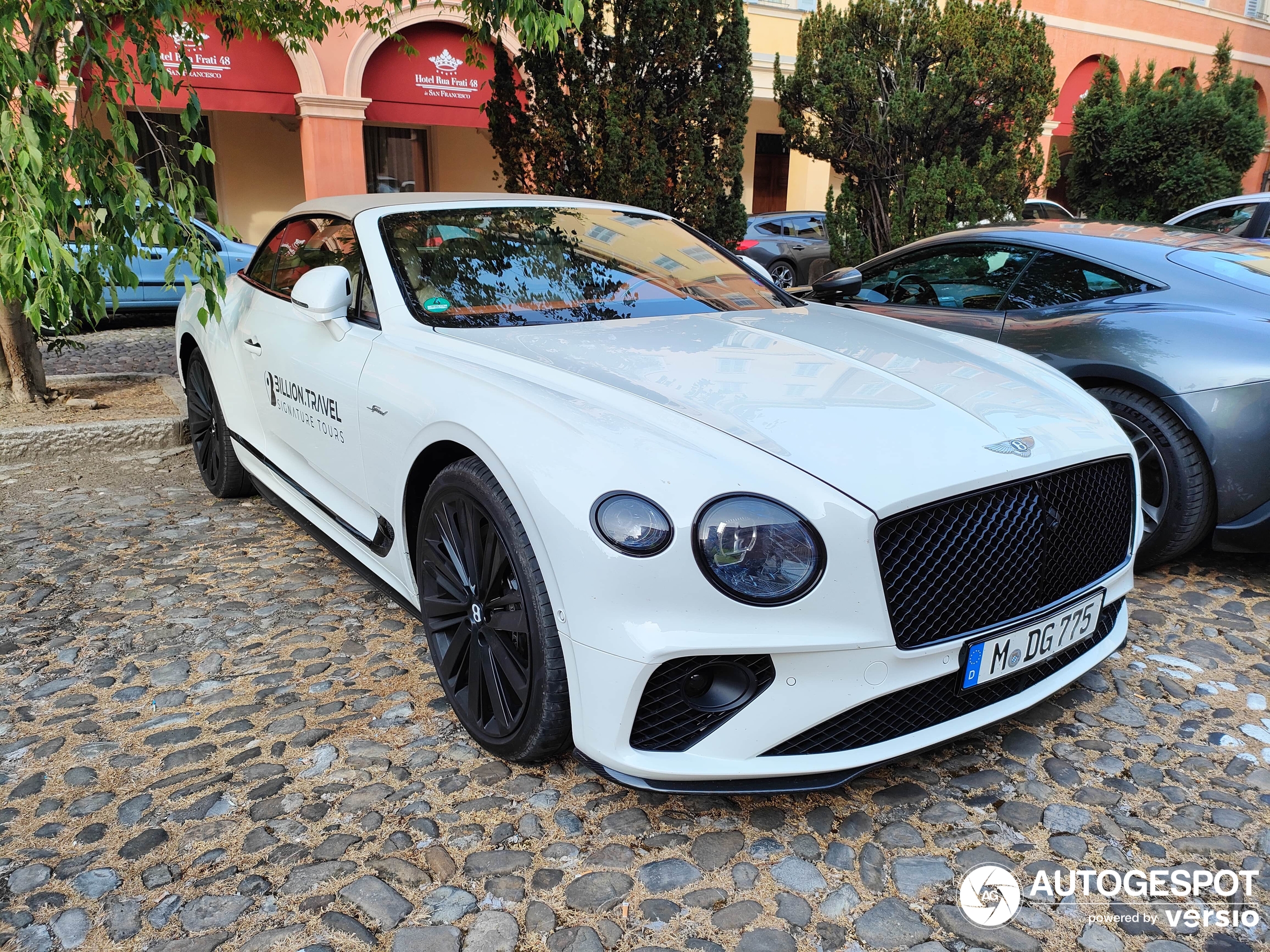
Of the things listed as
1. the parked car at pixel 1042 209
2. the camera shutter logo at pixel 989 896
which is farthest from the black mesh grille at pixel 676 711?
the parked car at pixel 1042 209

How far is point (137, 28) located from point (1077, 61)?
22919 millimetres

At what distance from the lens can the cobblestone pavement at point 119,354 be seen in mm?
8102

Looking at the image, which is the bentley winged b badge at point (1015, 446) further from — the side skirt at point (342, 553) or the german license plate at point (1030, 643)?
the side skirt at point (342, 553)

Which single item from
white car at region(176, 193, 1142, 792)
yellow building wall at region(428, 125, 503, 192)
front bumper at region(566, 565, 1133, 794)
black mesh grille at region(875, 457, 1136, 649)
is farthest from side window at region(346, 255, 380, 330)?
yellow building wall at region(428, 125, 503, 192)

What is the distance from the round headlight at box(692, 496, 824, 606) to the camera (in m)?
1.97

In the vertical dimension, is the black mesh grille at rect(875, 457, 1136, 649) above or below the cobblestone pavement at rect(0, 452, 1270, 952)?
above

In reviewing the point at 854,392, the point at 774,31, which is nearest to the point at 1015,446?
the point at 854,392

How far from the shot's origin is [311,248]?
150 inches

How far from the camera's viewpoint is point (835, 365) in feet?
8.82

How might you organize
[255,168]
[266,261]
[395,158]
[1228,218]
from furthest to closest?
[395,158] < [255,168] < [1228,218] < [266,261]

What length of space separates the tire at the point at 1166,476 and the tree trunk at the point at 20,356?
239 inches

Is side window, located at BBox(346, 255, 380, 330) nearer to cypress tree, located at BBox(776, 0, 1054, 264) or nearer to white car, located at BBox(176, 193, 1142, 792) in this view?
white car, located at BBox(176, 193, 1142, 792)

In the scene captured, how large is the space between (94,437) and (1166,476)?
5.57 metres

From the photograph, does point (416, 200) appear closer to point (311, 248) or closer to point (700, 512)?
point (311, 248)
